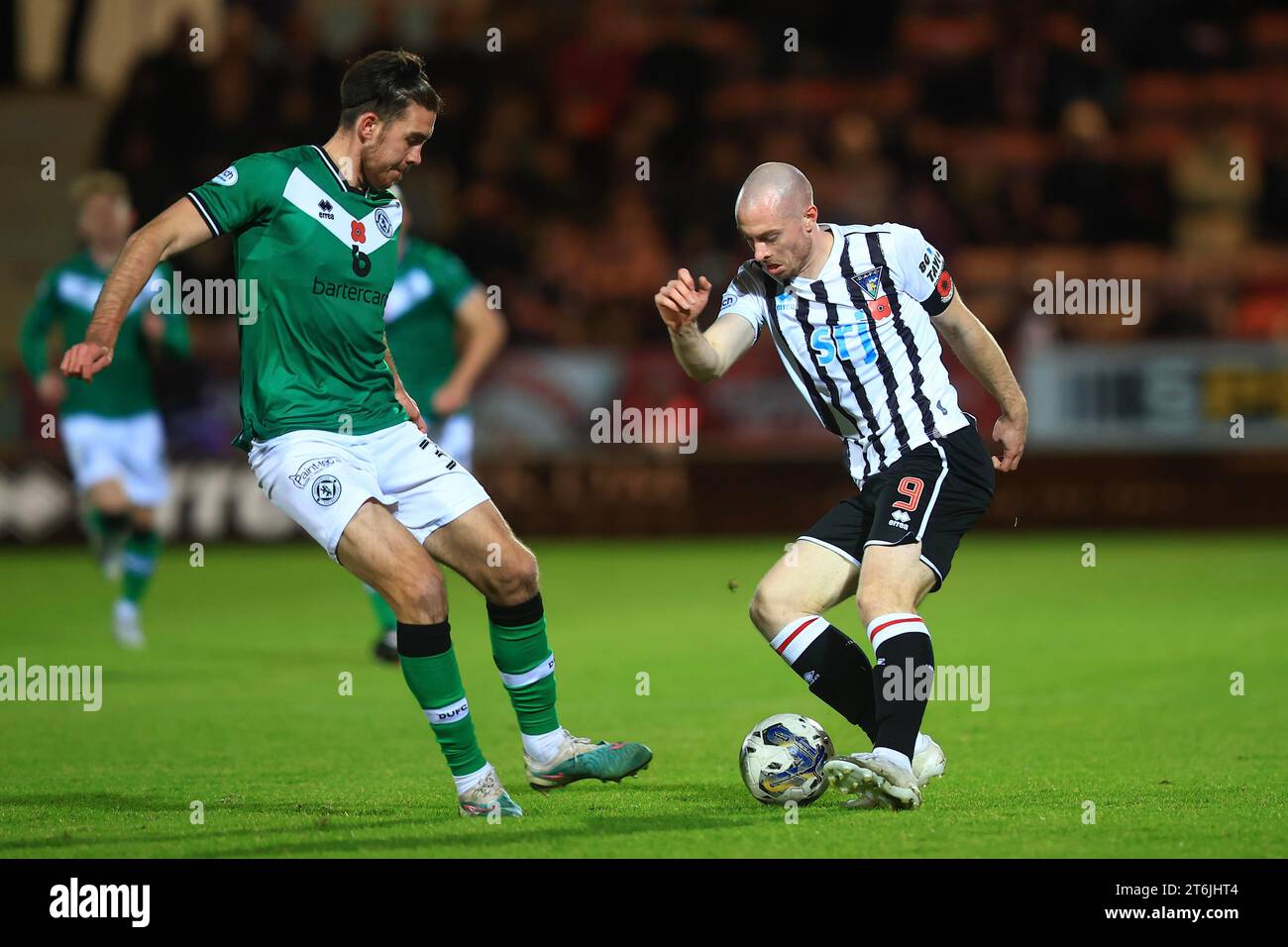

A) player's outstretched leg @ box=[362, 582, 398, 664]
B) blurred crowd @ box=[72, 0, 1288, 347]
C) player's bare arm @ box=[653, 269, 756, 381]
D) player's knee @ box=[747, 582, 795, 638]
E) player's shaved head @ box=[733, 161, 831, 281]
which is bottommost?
player's outstretched leg @ box=[362, 582, 398, 664]

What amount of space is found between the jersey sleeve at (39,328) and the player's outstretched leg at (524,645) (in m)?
6.10

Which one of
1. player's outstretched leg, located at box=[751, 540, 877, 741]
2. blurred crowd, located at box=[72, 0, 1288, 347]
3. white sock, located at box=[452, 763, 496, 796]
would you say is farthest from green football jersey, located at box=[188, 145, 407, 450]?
blurred crowd, located at box=[72, 0, 1288, 347]

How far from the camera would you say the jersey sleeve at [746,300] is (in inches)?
234

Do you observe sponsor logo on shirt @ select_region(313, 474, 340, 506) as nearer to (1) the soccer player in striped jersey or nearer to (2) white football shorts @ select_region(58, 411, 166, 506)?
(1) the soccer player in striped jersey

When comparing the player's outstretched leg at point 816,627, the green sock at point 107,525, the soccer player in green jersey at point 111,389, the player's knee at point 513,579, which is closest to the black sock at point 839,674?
the player's outstretched leg at point 816,627

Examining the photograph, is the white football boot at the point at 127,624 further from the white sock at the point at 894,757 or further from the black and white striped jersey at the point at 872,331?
the white sock at the point at 894,757

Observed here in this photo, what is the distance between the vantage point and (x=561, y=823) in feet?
17.6

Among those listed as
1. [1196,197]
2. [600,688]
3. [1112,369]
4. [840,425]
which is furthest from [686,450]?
[840,425]

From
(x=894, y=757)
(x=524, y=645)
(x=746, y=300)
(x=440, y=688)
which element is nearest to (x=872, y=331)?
(x=746, y=300)

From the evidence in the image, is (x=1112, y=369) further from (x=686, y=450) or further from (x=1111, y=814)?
(x=1111, y=814)

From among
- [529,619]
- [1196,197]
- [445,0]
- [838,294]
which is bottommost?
[529,619]

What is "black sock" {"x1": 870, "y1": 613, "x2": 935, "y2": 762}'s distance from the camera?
18.1 ft

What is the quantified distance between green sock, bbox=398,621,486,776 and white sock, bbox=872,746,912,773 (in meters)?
1.20

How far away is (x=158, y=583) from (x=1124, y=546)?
782cm
